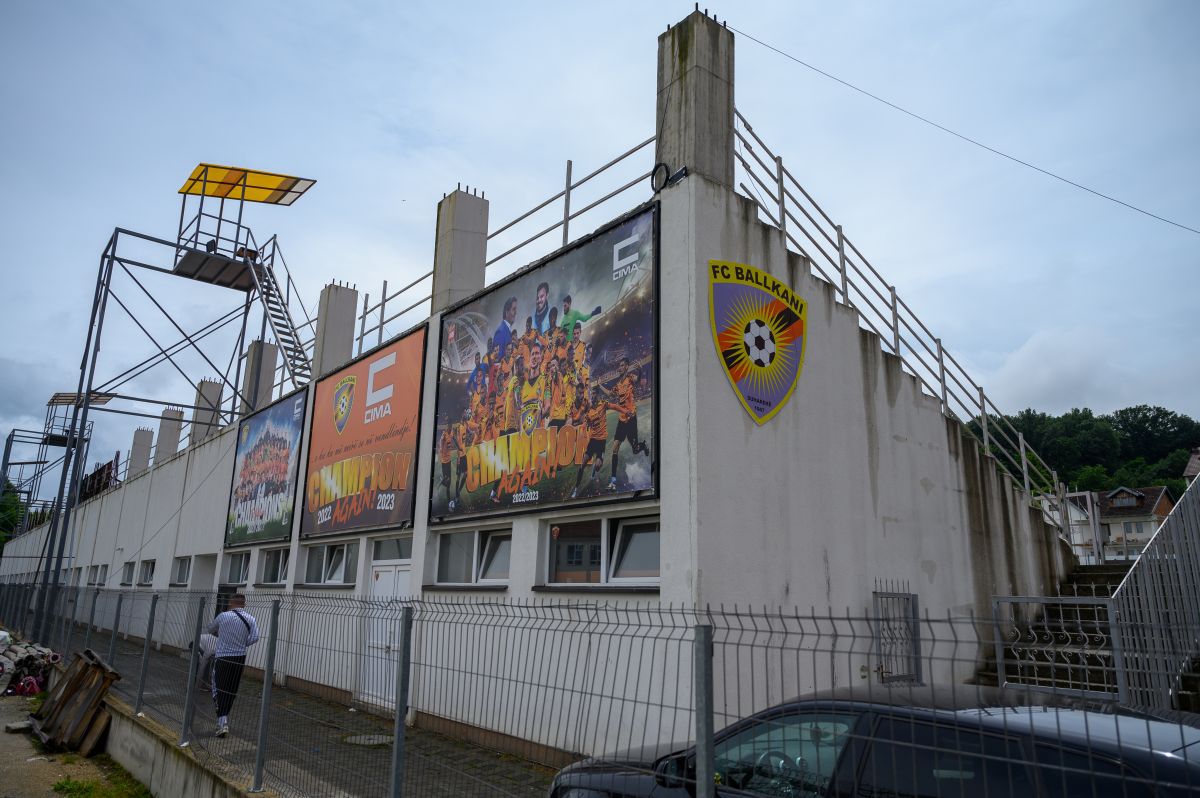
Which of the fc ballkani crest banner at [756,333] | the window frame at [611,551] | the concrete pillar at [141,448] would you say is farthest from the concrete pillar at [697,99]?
the concrete pillar at [141,448]

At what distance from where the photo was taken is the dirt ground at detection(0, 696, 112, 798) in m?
7.89

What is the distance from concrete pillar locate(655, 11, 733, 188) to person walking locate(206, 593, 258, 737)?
21.5ft

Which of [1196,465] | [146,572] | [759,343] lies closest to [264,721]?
[759,343]

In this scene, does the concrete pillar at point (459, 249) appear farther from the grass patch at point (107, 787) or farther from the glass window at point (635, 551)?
the grass patch at point (107, 787)

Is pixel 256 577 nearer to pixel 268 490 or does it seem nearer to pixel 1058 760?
pixel 268 490

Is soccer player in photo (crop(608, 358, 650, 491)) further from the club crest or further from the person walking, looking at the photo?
the club crest

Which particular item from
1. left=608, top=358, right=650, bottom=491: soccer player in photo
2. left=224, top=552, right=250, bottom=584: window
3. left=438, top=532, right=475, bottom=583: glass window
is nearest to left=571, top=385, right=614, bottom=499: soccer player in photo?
left=608, top=358, right=650, bottom=491: soccer player in photo

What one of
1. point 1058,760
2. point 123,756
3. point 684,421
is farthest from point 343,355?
point 1058,760

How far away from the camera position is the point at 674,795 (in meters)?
3.70

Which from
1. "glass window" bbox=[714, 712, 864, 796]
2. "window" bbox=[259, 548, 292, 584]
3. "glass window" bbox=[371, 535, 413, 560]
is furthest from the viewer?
"window" bbox=[259, 548, 292, 584]

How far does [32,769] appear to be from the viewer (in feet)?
28.6

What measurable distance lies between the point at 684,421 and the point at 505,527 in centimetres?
335

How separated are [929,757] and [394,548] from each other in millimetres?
10057

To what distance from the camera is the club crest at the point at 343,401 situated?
13.8 metres
